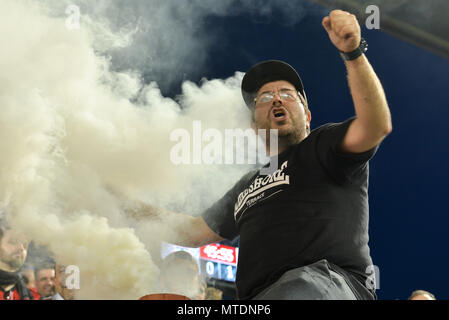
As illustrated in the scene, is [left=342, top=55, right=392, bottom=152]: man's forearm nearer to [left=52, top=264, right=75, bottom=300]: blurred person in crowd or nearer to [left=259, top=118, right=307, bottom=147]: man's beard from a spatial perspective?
[left=259, top=118, right=307, bottom=147]: man's beard

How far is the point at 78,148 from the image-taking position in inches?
133

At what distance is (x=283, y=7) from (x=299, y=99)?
4161mm

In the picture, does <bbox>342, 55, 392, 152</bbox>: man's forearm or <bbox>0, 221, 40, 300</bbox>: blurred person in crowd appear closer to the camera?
<bbox>342, 55, 392, 152</bbox>: man's forearm

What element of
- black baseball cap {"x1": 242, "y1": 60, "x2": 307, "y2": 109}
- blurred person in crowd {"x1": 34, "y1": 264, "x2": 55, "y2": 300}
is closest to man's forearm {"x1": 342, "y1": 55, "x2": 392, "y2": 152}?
black baseball cap {"x1": 242, "y1": 60, "x2": 307, "y2": 109}

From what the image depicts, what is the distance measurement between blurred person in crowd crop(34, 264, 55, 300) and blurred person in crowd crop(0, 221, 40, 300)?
0.08 m

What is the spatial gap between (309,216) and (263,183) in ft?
1.21

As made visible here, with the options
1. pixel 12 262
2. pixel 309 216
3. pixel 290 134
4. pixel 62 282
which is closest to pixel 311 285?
pixel 309 216

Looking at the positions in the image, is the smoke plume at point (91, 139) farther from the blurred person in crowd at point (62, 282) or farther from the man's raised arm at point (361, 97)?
the man's raised arm at point (361, 97)

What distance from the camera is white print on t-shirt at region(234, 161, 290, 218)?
2.09m

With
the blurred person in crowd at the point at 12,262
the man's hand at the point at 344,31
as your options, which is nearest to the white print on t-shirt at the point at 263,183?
the man's hand at the point at 344,31

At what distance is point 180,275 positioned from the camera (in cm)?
466

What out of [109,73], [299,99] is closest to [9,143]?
[109,73]

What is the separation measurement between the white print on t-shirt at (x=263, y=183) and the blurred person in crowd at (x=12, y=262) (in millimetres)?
1721

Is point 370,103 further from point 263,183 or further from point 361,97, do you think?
point 263,183
